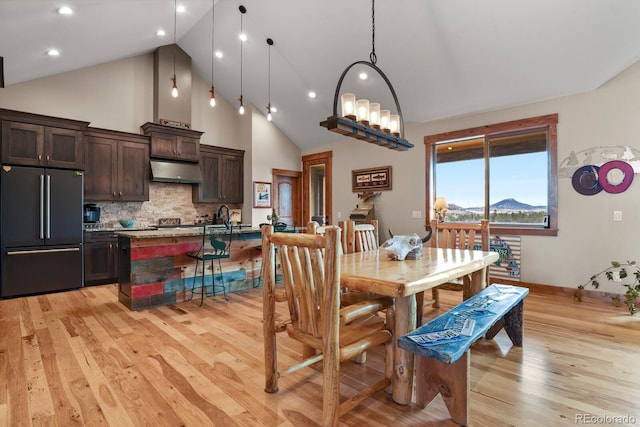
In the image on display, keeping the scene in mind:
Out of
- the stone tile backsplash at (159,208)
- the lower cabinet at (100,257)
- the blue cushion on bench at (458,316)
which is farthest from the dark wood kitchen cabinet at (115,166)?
the blue cushion on bench at (458,316)

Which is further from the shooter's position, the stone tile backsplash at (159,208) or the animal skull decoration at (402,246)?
the stone tile backsplash at (159,208)

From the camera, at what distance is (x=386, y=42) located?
4.46m

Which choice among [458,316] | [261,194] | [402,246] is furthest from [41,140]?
[458,316]

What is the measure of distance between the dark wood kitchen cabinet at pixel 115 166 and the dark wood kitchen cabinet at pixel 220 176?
109cm

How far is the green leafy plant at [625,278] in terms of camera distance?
11.8ft

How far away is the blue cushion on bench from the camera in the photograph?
5.00ft

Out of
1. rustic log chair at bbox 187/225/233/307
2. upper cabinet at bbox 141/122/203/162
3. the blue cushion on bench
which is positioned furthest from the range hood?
the blue cushion on bench

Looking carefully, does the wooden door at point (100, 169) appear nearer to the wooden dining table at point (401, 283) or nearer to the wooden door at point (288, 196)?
the wooden door at point (288, 196)

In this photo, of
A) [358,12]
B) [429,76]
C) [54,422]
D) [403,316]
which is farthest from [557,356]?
[358,12]

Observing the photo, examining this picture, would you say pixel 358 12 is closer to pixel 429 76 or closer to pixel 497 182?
pixel 429 76

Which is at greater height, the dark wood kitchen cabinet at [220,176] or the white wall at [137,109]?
the white wall at [137,109]

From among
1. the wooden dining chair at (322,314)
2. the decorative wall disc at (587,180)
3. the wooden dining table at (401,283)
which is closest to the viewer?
the wooden dining chair at (322,314)

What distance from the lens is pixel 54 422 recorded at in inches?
68.5

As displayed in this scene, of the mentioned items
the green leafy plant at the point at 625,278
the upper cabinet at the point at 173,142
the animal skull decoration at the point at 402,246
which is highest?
the upper cabinet at the point at 173,142
